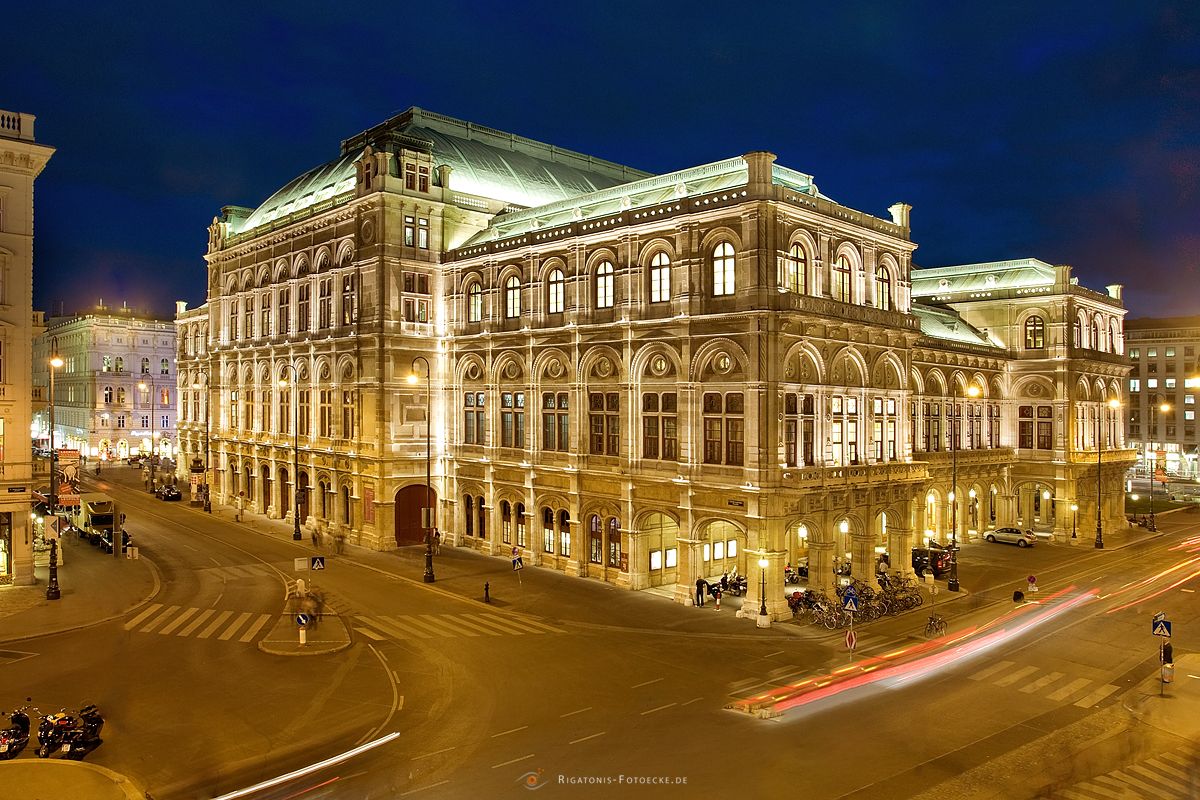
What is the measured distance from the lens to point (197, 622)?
34.7 metres

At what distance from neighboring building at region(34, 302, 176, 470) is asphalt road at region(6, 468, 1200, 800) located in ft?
286

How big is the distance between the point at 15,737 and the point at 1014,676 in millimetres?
30928

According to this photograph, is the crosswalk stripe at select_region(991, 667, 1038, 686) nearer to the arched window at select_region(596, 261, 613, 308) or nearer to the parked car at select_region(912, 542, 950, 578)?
the parked car at select_region(912, 542, 950, 578)

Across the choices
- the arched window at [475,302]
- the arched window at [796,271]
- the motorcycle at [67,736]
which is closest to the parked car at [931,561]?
the arched window at [796,271]

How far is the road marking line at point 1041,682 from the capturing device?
27031 millimetres

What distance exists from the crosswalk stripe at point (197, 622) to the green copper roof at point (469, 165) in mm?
32687

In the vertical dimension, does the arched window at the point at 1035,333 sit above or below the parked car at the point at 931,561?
above

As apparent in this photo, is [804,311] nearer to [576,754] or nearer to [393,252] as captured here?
[576,754]

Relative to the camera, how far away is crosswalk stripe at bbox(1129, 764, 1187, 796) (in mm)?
19688

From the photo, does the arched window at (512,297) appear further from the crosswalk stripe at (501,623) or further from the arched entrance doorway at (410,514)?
the crosswalk stripe at (501,623)

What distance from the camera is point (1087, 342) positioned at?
65188mm

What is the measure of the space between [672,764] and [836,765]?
4.19m

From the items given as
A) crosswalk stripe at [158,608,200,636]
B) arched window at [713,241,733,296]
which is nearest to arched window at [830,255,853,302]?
arched window at [713,241,733,296]

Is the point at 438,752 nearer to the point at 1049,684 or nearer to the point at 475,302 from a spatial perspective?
the point at 1049,684
